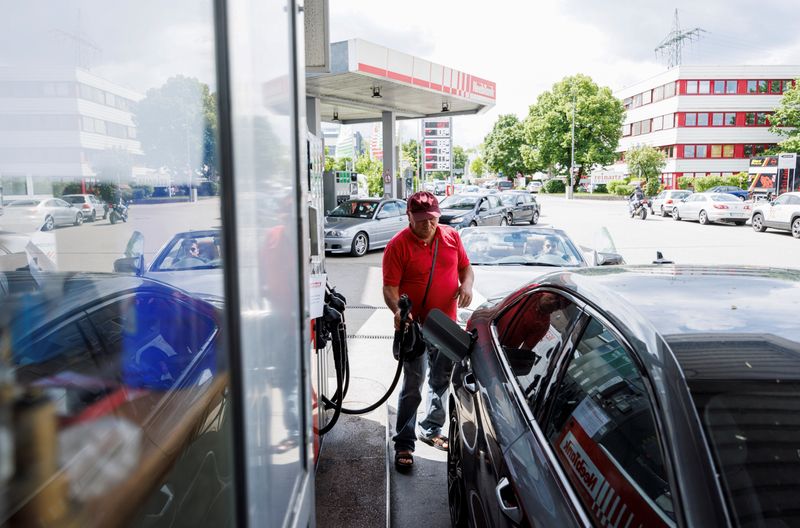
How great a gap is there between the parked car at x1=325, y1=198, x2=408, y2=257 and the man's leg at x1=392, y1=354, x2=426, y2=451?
10.3 m

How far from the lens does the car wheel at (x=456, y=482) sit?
113 inches

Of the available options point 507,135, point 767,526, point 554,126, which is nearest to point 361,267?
point 767,526

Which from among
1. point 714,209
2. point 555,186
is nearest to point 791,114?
point 555,186

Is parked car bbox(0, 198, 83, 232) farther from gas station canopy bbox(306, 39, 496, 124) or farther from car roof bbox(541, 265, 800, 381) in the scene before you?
gas station canopy bbox(306, 39, 496, 124)

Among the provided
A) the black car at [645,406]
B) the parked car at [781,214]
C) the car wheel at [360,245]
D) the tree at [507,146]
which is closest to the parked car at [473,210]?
the car wheel at [360,245]

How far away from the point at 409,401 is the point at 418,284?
2.56ft

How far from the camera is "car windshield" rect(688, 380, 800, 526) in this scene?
1312 mm

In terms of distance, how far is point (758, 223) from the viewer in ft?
70.5

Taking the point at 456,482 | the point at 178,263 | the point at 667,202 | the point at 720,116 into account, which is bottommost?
the point at 456,482

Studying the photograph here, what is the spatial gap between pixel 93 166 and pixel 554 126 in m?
62.0

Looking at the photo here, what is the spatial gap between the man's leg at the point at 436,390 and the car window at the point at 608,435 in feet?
6.31

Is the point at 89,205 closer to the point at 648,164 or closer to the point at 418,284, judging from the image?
the point at 418,284

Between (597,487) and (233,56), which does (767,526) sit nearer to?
(597,487)

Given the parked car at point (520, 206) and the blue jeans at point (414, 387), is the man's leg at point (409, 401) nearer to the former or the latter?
Answer: the blue jeans at point (414, 387)
